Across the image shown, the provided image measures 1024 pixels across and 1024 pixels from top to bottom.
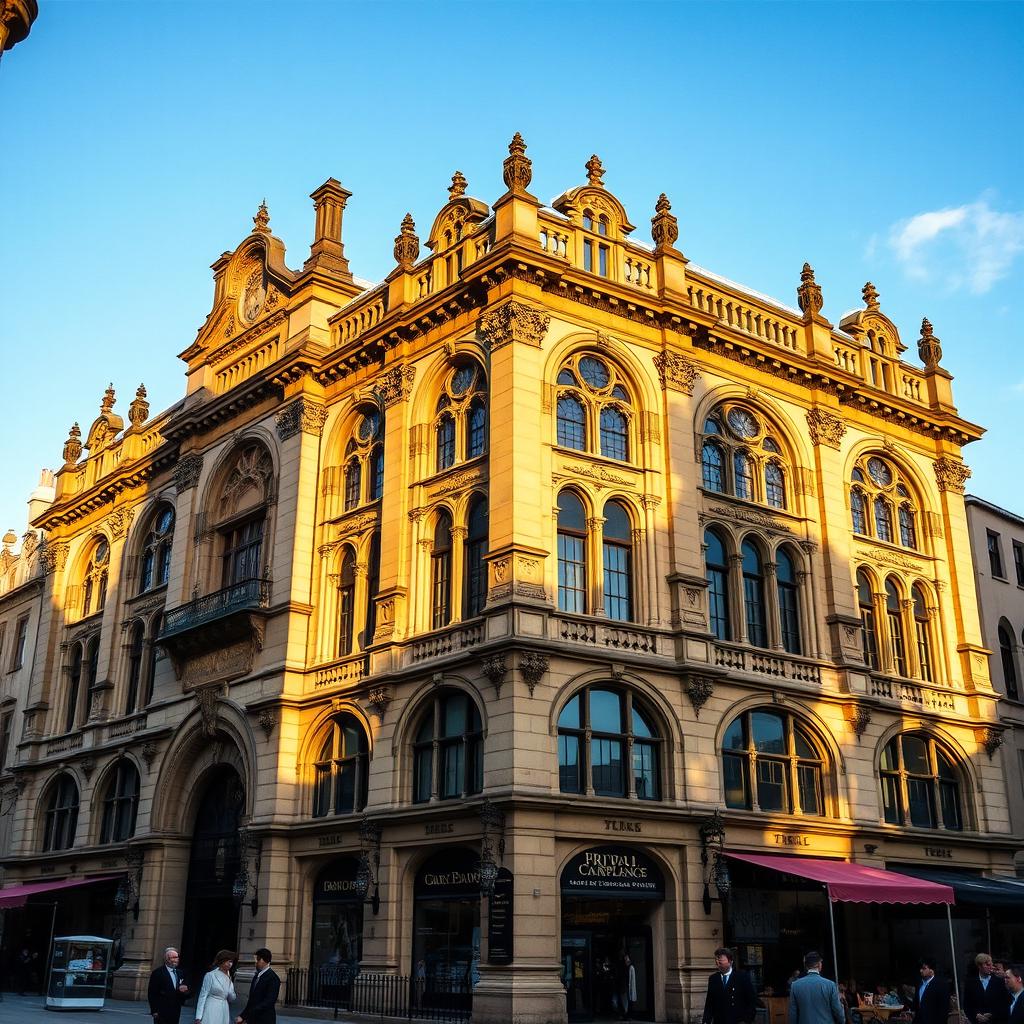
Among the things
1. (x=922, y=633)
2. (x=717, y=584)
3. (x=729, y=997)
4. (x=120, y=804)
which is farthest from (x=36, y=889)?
(x=729, y=997)

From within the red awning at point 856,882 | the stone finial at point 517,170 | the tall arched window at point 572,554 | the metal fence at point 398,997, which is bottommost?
the metal fence at point 398,997

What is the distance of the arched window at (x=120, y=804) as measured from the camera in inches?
1635

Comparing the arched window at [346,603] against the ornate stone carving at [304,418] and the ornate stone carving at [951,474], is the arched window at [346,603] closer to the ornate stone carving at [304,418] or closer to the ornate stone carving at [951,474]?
the ornate stone carving at [304,418]

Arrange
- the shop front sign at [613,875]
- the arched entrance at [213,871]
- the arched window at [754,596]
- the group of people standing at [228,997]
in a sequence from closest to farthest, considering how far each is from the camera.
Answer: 1. the group of people standing at [228,997]
2. the shop front sign at [613,875]
3. the arched window at [754,596]
4. the arched entrance at [213,871]

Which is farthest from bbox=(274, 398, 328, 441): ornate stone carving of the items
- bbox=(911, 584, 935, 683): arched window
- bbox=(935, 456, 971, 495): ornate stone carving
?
bbox=(935, 456, 971, 495): ornate stone carving

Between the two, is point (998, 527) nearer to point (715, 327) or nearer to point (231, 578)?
point (715, 327)

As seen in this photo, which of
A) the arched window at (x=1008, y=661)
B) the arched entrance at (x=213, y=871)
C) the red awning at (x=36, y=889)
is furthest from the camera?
the arched window at (x=1008, y=661)

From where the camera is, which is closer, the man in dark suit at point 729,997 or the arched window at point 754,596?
the man in dark suit at point 729,997

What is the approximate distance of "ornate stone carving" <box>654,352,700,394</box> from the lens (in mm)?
33344

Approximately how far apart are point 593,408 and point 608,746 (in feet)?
29.7

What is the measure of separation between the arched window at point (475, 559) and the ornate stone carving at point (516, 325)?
418 centimetres

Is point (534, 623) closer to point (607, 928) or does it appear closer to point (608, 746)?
point (608, 746)

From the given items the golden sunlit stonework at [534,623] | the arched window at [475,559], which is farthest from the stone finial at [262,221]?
the arched window at [475,559]

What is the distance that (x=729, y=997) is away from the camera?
50.0ft
